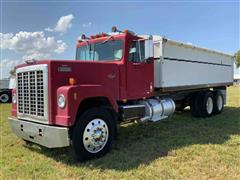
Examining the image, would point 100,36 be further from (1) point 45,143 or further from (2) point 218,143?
(2) point 218,143

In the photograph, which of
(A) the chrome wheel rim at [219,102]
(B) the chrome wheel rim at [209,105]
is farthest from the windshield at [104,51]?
(A) the chrome wheel rim at [219,102]

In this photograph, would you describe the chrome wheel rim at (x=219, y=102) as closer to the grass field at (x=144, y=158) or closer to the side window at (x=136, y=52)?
the grass field at (x=144, y=158)

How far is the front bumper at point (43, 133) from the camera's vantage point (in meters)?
5.07

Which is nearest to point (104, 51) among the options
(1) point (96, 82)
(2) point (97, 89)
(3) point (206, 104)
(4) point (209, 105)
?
(1) point (96, 82)

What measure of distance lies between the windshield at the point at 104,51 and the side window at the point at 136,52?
0.93ft

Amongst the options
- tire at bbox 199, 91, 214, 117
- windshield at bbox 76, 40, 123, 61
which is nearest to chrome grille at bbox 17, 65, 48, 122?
windshield at bbox 76, 40, 123, 61

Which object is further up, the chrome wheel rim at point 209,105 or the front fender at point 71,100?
the front fender at point 71,100

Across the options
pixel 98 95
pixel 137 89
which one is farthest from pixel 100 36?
pixel 98 95

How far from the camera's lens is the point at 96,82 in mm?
6066

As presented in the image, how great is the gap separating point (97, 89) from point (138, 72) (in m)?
1.83

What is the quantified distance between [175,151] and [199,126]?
3.27 m

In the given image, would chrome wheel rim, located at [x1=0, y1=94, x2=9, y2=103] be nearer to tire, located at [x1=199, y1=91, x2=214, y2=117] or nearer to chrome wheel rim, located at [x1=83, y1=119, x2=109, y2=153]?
tire, located at [x1=199, y1=91, x2=214, y2=117]

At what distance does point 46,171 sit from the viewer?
505 centimetres

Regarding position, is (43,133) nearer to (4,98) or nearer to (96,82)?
(96,82)
